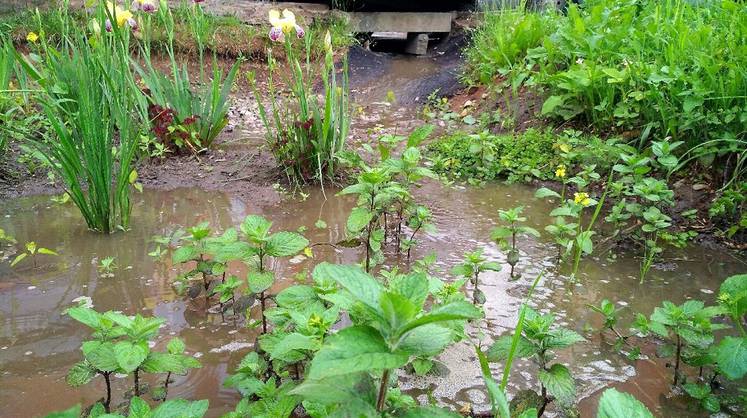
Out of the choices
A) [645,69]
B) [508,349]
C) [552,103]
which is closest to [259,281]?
[508,349]

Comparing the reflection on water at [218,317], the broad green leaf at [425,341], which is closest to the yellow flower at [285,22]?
the reflection on water at [218,317]

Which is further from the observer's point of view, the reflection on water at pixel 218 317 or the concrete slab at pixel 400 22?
the concrete slab at pixel 400 22

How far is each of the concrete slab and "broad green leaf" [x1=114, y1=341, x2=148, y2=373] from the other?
5974mm

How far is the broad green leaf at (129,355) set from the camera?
1.25m

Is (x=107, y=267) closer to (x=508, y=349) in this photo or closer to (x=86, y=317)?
(x=86, y=317)

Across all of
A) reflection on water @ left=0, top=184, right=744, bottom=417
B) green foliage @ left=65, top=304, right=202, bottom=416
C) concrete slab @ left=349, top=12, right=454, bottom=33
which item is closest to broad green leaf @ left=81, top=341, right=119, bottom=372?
green foliage @ left=65, top=304, right=202, bottom=416

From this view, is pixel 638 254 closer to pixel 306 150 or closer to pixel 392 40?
pixel 306 150

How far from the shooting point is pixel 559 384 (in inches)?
53.8

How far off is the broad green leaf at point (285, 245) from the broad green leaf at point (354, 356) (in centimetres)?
71

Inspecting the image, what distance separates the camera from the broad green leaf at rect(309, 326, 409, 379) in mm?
864

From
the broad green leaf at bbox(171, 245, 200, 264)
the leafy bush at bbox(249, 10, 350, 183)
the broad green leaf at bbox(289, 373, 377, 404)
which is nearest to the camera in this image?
the broad green leaf at bbox(289, 373, 377, 404)

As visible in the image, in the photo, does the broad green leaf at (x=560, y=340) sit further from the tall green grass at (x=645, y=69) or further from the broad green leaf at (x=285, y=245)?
the tall green grass at (x=645, y=69)

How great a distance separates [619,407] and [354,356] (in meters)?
0.43

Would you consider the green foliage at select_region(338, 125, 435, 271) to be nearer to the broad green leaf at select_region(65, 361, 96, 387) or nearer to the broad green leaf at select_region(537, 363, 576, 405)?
the broad green leaf at select_region(537, 363, 576, 405)
